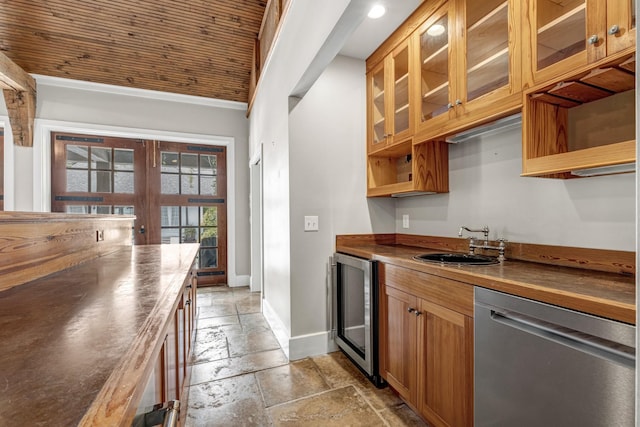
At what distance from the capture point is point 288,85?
7.98 ft

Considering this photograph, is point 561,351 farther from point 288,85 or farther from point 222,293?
point 222,293

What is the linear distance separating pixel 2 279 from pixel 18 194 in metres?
4.20

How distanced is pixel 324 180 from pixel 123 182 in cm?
365

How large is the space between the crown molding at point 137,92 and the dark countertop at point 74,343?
4.06m

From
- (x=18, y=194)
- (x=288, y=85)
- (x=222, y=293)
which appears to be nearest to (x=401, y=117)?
(x=288, y=85)

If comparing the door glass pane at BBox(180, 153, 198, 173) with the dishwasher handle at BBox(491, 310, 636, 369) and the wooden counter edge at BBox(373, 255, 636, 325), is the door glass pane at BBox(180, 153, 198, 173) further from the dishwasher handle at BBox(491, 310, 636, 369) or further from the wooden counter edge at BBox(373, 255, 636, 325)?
the dishwasher handle at BBox(491, 310, 636, 369)

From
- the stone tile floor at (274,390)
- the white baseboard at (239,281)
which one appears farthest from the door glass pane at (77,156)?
the stone tile floor at (274,390)

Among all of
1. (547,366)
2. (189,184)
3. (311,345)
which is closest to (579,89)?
(547,366)

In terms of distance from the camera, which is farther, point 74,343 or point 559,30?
point 559,30

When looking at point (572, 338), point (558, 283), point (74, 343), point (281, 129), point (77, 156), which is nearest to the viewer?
point (74, 343)

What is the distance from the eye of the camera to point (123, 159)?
4.51 meters

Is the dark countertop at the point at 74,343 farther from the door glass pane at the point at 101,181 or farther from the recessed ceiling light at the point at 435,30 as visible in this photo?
the door glass pane at the point at 101,181

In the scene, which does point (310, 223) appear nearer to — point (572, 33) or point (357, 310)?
point (357, 310)

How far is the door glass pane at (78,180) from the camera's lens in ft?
14.0
